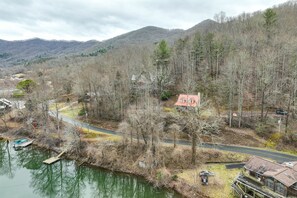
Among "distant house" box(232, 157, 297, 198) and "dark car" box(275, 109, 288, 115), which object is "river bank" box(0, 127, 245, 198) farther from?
"dark car" box(275, 109, 288, 115)

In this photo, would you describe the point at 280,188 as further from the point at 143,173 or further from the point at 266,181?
the point at 143,173

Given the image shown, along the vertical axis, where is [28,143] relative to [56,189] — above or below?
above

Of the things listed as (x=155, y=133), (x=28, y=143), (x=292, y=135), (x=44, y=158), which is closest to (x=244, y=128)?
(x=292, y=135)

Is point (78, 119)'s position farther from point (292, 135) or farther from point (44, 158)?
point (292, 135)

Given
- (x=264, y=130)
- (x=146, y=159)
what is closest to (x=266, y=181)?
(x=146, y=159)

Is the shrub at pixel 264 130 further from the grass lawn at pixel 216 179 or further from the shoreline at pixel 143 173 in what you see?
the shoreline at pixel 143 173

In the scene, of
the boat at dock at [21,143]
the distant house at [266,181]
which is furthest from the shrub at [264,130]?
the boat at dock at [21,143]
